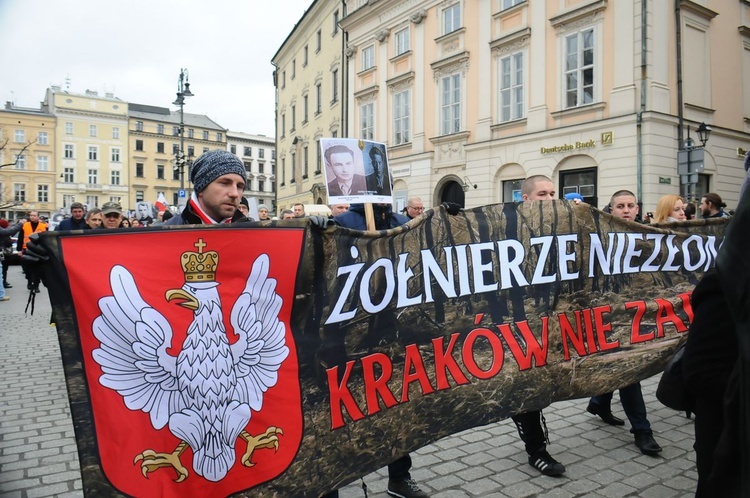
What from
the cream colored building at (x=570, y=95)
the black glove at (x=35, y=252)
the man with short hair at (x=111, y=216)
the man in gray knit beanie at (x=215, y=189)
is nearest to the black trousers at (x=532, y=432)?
the man in gray knit beanie at (x=215, y=189)

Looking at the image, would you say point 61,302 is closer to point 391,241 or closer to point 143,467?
point 143,467

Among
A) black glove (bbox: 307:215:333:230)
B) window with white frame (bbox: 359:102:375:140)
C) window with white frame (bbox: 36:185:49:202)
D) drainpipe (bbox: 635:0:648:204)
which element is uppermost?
window with white frame (bbox: 36:185:49:202)

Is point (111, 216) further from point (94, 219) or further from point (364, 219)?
point (364, 219)

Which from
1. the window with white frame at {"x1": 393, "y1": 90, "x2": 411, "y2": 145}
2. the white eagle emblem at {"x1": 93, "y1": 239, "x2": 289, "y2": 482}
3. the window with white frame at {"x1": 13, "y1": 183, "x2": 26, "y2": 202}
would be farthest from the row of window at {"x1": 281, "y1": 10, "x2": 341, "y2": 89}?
the window with white frame at {"x1": 13, "y1": 183, "x2": 26, "y2": 202}

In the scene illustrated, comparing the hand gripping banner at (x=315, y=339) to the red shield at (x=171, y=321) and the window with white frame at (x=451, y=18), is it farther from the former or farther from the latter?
the window with white frame at (x=451, y=18)

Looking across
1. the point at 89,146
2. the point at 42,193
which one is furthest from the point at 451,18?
the point at 89,146

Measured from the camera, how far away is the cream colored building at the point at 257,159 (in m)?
104

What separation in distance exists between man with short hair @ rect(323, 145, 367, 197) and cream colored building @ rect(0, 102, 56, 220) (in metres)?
85.4

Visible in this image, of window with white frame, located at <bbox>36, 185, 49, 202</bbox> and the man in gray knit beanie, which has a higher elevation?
window with white frame, located at <bbox>36, 185, 49, 202</bbox>

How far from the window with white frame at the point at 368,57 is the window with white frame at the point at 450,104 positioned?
6120mm

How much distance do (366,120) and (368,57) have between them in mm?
3214

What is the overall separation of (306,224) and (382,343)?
761mm

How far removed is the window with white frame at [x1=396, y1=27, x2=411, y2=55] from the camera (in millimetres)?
24672

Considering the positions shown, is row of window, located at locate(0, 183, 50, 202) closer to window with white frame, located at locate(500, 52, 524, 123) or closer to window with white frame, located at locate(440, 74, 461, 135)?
window with white frame, located at locate(440, 74, 461, 135)
